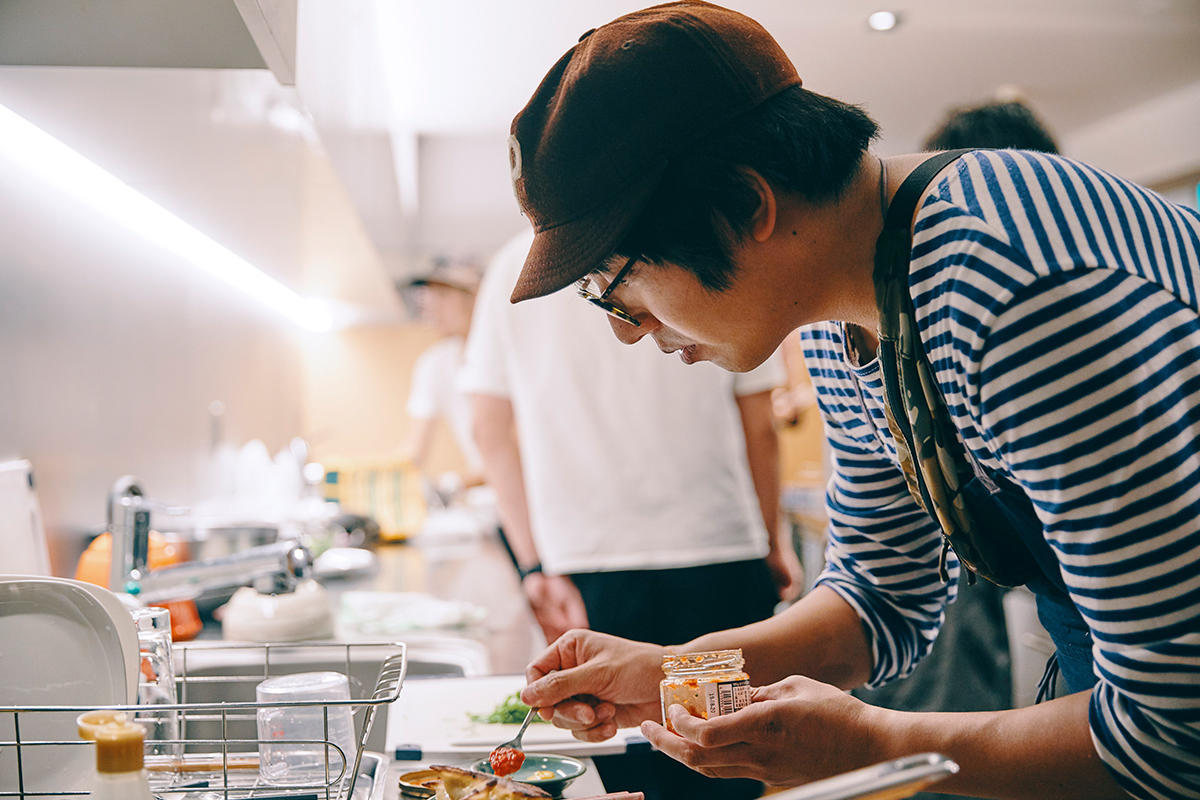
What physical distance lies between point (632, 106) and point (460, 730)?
28.3 inches

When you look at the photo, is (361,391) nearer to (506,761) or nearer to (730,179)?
(506,761)

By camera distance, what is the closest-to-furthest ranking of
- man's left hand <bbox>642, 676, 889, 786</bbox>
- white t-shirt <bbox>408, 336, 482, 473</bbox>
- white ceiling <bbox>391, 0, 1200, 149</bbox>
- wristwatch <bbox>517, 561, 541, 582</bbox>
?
1. man's left hand <bbox>642, 676, 889, 786</bbox>
2. wristwatch <bbox>517, 561, 541, 582</bbox>
3. white ceiling <bbox>391, 0, 1200, 149</bbox>
4. white t-shirt <bbox>408, 336, 482, 473</bbox>

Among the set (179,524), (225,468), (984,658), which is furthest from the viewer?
(225,468)

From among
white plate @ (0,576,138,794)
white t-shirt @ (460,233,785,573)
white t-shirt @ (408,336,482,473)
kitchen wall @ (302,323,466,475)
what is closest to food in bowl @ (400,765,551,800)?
white plate @ (0,576,138,794)

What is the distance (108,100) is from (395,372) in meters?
5.19

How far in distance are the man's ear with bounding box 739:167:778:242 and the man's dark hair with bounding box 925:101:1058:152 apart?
117 centimetres

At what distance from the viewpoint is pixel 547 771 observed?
0.88 meters

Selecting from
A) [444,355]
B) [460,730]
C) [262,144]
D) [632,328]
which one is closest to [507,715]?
[460,730]

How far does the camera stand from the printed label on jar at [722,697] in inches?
28.7

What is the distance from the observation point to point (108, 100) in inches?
59.6

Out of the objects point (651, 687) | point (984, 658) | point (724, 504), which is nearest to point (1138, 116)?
point (984, 658)

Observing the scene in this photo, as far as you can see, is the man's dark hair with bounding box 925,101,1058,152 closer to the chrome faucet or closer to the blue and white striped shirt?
the blue and white striped shirt

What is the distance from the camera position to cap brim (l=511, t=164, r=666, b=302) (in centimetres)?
70

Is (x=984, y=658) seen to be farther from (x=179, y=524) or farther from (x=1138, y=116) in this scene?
(x=1138, y=116)
